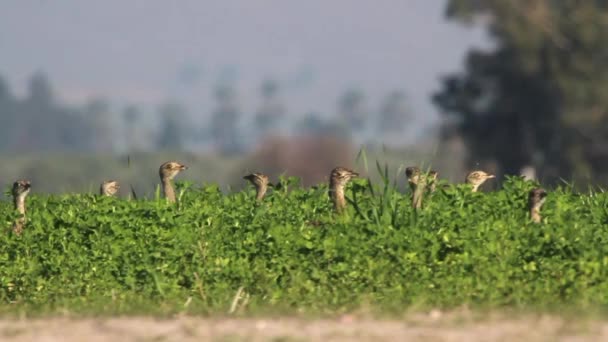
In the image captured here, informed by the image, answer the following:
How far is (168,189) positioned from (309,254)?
2.86 metres

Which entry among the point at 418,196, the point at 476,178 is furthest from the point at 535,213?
the point at 476,178

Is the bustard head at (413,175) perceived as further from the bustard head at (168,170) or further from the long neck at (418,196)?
the bustard head at (168,170)

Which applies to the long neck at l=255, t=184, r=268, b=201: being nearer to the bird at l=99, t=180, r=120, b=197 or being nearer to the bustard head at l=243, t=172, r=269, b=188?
the bustard head at l=243, t=172, r=269, b=188

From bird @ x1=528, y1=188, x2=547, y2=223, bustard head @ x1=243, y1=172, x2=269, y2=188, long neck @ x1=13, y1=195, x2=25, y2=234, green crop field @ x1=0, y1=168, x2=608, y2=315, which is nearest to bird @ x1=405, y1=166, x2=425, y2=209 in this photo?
green crop field @ x1=0, y1=168, x2=608, y2=315

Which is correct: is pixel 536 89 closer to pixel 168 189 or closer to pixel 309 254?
pixel 168 189

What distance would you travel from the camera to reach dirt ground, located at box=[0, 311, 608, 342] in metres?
10.9

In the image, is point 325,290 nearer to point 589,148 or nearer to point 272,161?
point 589,148

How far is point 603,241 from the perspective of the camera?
13.6 metres

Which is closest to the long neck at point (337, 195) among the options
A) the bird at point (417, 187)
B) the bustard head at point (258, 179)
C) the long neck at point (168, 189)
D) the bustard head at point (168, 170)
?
the bird at point (417, 187)

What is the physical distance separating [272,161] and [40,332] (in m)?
98.6

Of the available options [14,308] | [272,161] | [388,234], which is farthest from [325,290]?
[272,161]

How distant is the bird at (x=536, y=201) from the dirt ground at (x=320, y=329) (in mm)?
2344

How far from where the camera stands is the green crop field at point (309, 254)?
13.1 m

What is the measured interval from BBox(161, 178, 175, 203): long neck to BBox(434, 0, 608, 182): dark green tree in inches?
1381
